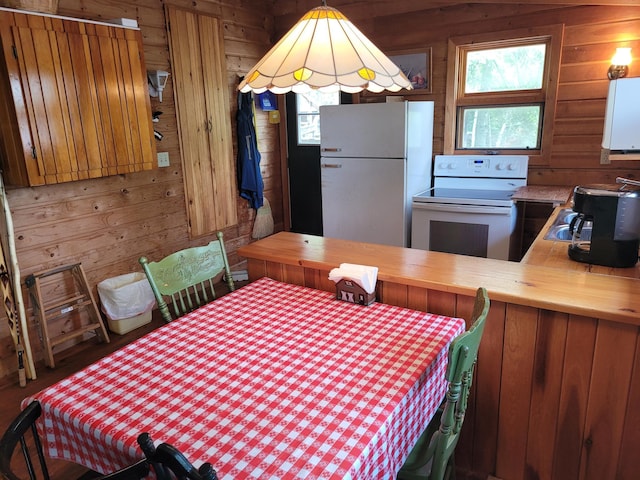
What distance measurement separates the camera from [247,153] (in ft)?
13.3

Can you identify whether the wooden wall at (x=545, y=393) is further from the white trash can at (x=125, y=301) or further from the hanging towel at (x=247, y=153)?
the hanging towel at (x=247, y=153)

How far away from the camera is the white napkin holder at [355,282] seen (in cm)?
171

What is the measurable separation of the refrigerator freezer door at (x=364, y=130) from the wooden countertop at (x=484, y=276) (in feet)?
4.71

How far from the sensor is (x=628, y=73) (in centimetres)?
302

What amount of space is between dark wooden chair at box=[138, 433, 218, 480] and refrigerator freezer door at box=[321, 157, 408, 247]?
2.84 metres

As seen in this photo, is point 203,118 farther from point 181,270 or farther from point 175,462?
point 175,462

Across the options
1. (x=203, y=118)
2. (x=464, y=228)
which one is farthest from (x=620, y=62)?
(x=203, y=118)

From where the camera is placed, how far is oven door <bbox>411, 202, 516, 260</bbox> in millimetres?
3107

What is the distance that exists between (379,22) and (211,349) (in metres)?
3.36

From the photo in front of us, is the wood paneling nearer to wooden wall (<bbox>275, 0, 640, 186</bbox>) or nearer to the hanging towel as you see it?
wooden wall (<bbox>275, 0, 640, 186</bbox>)

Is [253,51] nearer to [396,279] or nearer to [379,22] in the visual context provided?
[379,22]

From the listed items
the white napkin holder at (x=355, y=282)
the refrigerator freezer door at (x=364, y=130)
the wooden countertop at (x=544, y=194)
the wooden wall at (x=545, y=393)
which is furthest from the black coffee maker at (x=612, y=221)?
the refrigerator freezer door at (x=364, y=130)

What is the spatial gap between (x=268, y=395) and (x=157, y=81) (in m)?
2.69

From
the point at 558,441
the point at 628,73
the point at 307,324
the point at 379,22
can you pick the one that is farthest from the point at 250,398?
the point at 379,22
